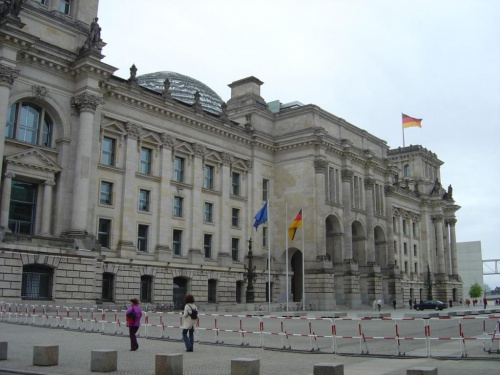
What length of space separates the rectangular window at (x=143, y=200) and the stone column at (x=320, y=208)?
1873 centimetres

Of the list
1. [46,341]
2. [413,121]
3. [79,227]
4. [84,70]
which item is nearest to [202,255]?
[79,227]

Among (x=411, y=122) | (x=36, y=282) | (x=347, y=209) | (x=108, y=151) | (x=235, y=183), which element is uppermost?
(x=411, y=122)

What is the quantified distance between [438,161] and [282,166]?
5596 cm

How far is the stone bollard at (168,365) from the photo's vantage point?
1180 cm

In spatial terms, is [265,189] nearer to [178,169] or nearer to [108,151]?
[178,169]

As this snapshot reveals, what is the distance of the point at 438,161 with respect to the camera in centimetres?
10450

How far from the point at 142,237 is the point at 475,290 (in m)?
98.8

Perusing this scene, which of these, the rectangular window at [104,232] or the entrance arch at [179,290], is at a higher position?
the rectangular window at [104,232]

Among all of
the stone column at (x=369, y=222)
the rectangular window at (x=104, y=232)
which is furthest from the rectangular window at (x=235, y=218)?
the stone column at (x=369, y=222)

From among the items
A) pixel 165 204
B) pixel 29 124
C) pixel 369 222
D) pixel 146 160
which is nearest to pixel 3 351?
pixel 29 124

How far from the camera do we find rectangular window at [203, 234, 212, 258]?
5050 cm

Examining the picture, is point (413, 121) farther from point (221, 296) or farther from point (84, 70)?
point (84, 70)

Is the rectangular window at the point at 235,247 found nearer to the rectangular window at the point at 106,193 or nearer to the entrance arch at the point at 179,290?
the entrance arch at the point at 179,290

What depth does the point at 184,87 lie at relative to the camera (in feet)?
224
